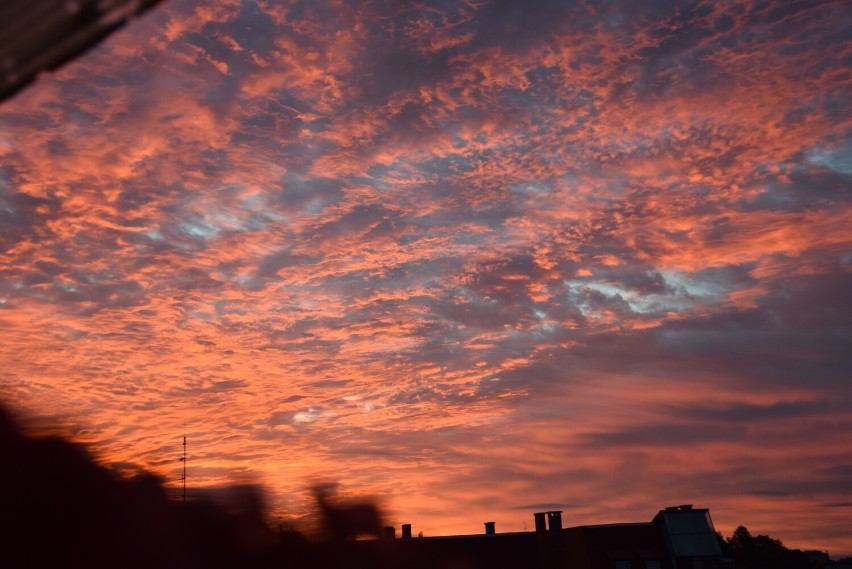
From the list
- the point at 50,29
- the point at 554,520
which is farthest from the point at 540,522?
the point at 50,29

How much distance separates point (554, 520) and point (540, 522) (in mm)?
1270

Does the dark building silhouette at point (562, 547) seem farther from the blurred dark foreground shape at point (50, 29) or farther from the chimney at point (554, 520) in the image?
the blurred dark foreground shape at point (50, 29)

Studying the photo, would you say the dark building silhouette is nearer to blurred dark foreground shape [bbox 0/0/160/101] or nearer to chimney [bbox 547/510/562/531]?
chimney [bbox 547/510/562/531]

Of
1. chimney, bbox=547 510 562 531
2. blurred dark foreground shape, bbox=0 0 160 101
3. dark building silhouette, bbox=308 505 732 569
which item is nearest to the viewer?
blurred dark foreground shape, bbox=0 0 160 101

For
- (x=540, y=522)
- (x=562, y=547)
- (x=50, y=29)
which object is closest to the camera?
(x=50, y=29)

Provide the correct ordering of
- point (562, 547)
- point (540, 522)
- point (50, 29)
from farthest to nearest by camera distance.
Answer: point (540, 522) < point (562, 547) < point (50, 29)

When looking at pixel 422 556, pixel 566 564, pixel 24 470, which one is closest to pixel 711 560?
pixel 566 564

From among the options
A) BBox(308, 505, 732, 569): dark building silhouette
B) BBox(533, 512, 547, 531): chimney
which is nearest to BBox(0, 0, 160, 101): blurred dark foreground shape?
BBox(308, 505, 732, 569): dark building silhouette

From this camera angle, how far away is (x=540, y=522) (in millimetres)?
68000

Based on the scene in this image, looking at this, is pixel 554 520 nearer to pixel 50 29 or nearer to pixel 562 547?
pixel 562 547

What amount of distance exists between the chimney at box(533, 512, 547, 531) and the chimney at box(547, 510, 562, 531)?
442mm

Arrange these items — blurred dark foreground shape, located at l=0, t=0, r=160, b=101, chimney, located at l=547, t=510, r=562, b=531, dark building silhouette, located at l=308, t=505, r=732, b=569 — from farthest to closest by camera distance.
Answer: chimney, located at l=547, t=510, r=562, b=531 → dark building silhouette, located at l=308, t=505, r=732, b=569 → blurred dark foreground shape, located at l=0, t=0, r=160, b=101

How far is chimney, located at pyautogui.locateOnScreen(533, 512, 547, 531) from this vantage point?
6756 centimetres

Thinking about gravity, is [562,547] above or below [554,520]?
below
